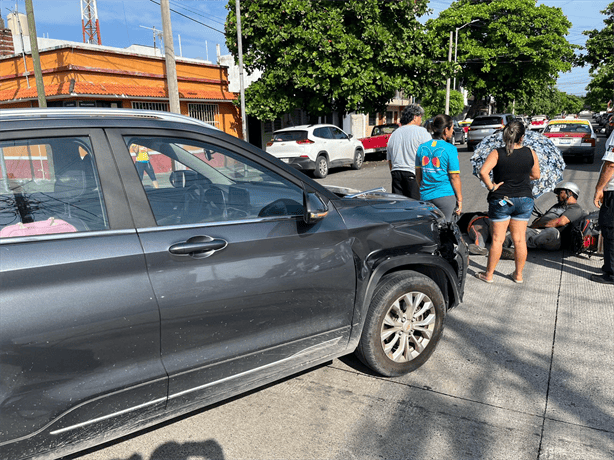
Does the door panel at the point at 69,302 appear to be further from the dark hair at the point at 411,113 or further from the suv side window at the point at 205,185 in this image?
the dark hair at the point at 411,113

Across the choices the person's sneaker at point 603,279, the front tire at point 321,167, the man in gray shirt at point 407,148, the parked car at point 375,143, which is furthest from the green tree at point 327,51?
the person's sneaker at point 603,279

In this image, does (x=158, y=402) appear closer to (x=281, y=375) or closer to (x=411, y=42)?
(x=281, y=375)

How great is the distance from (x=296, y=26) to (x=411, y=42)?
4.54 meters

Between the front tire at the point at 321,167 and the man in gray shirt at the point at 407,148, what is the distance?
9.72 metres

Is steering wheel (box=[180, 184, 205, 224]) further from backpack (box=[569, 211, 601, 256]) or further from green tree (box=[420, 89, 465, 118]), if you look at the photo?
green tree (box=[420, 89, 465, 118])

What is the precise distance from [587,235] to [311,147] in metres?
10.2

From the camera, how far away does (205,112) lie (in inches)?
821

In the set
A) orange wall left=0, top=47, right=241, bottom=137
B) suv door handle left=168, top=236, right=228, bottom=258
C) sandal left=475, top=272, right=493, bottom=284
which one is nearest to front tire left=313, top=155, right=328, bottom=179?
orange wall left=0, top=47, right=241, bottom=137

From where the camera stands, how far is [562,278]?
5285 millimetres

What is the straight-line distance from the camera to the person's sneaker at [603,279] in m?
5.02

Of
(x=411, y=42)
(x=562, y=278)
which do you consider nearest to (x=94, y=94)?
(x=411, y=42)

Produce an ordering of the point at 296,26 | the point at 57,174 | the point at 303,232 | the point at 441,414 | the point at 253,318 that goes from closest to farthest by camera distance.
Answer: the point at 57,174, the point at 253,318, the point at 303,232, the point at 441,414, the point at 296,26

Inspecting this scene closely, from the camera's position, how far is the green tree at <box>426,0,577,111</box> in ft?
116

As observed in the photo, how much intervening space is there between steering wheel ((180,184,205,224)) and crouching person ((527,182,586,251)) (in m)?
4.88
